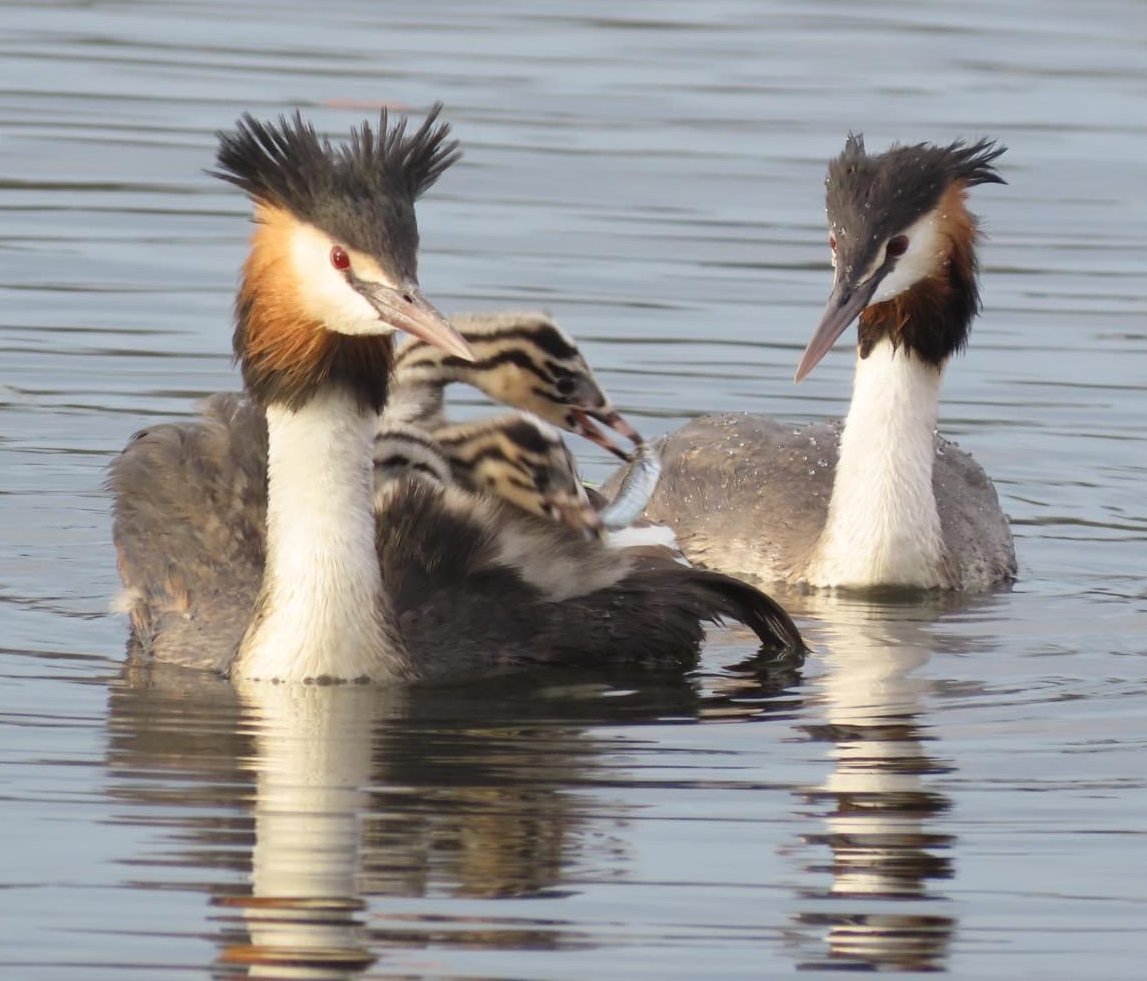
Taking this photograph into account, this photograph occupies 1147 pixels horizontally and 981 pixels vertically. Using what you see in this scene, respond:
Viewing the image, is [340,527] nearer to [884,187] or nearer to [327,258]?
[327,258]

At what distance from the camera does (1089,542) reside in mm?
13008

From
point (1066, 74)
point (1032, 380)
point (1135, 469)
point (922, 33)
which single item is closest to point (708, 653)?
point (1135, 469)

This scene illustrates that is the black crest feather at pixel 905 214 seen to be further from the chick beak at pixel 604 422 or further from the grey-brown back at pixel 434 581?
the grey-brown back at pixel 434 581

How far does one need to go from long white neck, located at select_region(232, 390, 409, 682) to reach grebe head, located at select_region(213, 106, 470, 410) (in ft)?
0.36

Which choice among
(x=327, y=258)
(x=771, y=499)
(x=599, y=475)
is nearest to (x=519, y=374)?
(x=327, y=258)

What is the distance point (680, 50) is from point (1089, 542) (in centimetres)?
991

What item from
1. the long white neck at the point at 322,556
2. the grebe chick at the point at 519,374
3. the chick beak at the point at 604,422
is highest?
the grebe chick at the point at 519,374

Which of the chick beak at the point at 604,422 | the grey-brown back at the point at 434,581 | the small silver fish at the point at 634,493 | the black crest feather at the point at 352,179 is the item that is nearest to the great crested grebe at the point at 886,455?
the small silver fish at the point at 634,493

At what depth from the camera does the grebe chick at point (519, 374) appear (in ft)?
36.3

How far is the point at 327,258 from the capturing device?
970 cm

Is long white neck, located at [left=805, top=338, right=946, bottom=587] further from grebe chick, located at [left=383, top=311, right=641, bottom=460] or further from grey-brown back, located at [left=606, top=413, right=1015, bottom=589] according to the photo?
grebe chick, located at [left=383, top=311, right=641, bottom=460]

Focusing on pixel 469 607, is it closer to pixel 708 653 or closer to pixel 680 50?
pixel 708 653

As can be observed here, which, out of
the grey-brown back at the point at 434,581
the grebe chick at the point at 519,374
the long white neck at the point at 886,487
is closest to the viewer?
the grey-brown back at the point at 434,581

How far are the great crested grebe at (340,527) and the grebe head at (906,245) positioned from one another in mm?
1990
